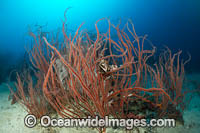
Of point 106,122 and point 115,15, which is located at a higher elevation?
point 115,15

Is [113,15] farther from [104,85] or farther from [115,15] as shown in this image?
[104,85]

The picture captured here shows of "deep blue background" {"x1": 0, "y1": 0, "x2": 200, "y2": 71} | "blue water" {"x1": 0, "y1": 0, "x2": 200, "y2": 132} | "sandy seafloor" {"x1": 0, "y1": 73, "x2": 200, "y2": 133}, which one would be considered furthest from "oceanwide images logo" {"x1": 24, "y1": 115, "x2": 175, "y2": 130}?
"deep blue background" {"x1": 0, "y1": 0, "x2": 200, "y2": 71}

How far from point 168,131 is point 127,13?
65.9m

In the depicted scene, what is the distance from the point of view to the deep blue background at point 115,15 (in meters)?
43.9

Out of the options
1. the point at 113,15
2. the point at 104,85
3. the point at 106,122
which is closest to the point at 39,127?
the point at 106,122

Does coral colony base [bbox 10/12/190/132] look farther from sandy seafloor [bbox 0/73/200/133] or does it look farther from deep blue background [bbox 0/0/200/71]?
deep blue background [bbox 0/0/200/71]

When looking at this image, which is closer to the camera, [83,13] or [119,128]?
[119,128]

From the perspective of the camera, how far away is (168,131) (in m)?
1.99

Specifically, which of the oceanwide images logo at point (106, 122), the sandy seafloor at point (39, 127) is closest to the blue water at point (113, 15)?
the sandy seafloor at point (39, 127)

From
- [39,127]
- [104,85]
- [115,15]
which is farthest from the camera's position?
[115,15]

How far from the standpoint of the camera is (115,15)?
6297 centimetres

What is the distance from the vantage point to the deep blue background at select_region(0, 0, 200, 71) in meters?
43.9

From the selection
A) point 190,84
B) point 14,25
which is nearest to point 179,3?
point 190,84

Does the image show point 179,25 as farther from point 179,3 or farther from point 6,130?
point 6,130
